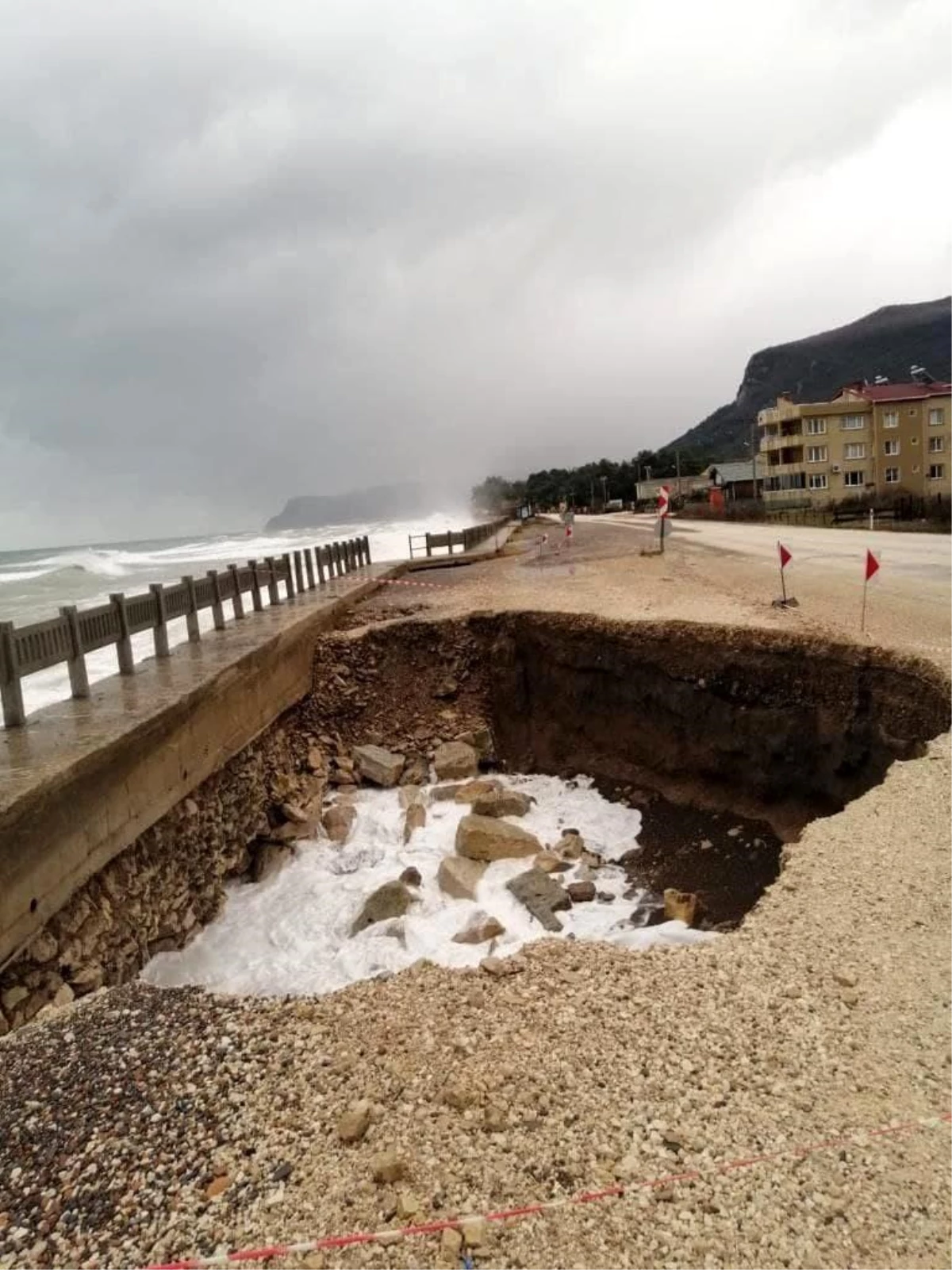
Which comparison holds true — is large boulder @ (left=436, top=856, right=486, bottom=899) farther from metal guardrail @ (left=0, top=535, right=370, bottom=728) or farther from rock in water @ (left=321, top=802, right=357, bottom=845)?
metal guardrail @ (left=0, top=535, right=370, bottom=728)

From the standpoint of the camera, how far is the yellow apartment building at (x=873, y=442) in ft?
157

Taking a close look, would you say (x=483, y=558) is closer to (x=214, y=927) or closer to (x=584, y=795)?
(x=584, y=795)

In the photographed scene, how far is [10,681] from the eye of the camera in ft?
19.3

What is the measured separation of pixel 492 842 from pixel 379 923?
1697mm

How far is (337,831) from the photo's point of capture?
914 centimetres

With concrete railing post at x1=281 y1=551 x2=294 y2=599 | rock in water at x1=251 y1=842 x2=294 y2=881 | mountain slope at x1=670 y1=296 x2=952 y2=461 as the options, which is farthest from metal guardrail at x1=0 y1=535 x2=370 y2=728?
mountain slope at x1=670 y1=296 x2=952 y2=461

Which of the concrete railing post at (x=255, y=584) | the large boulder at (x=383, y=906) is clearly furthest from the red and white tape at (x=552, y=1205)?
the concrete railing post at (x=255, y=584)

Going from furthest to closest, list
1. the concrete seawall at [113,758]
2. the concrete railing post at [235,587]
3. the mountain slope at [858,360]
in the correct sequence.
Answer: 1. the mountain slope at [858,360]
2. the concrete railing post at [235,587]
3. the concrete seawall at [113,758]

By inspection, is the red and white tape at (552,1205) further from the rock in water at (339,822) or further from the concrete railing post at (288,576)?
the concrete railing post at (288,576)

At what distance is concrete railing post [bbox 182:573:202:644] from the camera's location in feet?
29.8

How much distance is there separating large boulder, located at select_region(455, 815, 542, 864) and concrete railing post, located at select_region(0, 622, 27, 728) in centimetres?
437

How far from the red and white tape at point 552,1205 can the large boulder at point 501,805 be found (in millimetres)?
6772

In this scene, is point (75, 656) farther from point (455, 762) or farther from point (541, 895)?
point (455, 762)

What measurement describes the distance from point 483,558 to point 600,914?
57.8 ft
